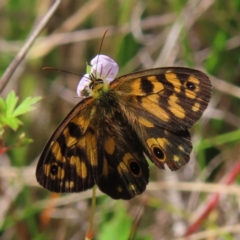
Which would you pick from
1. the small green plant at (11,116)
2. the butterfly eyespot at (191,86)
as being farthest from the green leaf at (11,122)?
the butterfly eyespot at (191,86)

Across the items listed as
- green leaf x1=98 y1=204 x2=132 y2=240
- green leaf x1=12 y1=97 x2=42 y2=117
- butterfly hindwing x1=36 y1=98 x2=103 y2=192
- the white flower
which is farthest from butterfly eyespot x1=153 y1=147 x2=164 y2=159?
green leaf x1=98 y1=204 x2=132 y2=240

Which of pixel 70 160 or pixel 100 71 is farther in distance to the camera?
pixel 100 71

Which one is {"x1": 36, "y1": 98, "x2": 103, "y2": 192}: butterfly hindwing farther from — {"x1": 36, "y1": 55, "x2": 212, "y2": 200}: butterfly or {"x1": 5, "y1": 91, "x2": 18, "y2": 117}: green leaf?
{"x1": 5, "y1": 91, "x2": 18, "y2": 117}: green leaf

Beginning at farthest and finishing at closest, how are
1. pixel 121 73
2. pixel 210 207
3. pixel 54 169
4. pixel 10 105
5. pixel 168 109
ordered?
pixel 121 73 < pixel 210 207 < pixel 10 105 < pixel 168 109 < pixel 54 169

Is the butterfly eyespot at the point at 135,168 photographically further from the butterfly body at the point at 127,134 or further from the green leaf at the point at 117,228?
the green leaf at the point at 117,228

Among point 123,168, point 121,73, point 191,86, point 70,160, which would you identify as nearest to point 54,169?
point 70,160

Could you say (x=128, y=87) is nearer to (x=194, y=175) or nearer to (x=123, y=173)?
(x=123, y=173)

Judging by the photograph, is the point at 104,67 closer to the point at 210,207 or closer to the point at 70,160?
the point at 70,160
